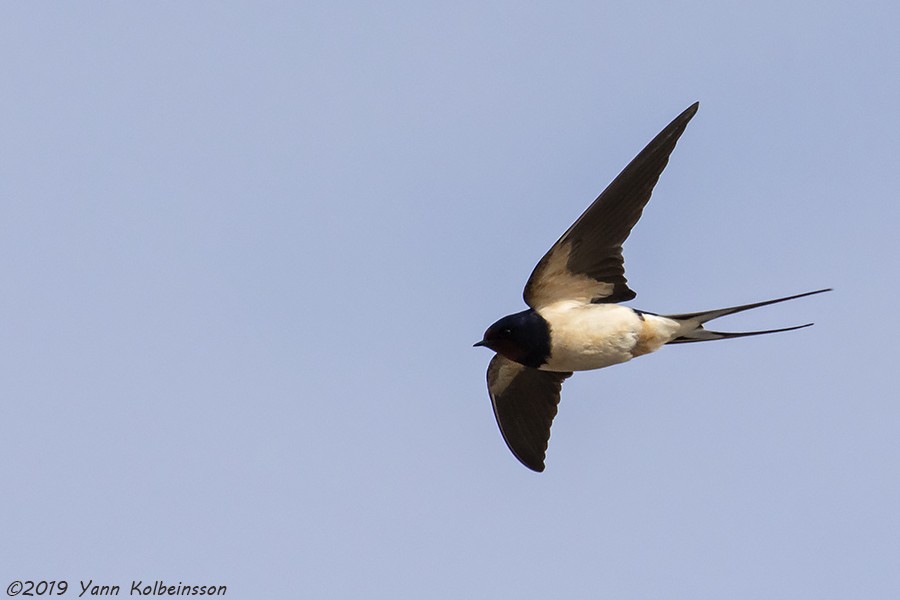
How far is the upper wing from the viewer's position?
7.86 m

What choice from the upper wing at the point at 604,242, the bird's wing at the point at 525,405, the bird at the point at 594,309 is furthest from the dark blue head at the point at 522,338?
the bird's wing at the point at 525,405

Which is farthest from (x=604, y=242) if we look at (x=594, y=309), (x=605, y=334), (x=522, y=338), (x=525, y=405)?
(x=525, y=405)

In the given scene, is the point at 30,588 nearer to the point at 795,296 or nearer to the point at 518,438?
the point at 518,438

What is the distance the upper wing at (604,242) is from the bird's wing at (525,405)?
2.80 ft

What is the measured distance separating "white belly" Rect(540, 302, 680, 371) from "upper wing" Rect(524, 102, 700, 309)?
164mm

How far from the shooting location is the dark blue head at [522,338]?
822 cm

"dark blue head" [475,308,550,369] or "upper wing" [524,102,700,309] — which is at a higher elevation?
"upper wing" [524,102,700,309]

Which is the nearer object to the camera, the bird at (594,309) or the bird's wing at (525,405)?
the bird at (594,309)

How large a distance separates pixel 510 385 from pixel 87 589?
291 centimetres

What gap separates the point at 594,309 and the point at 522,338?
44 centimetres

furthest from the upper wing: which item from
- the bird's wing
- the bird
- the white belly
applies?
the bird's wing

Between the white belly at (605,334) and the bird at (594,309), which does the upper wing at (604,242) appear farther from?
the white belly at (605,334)

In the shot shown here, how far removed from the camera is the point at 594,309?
8242 millimetres

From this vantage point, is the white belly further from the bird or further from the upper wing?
the upper wing
